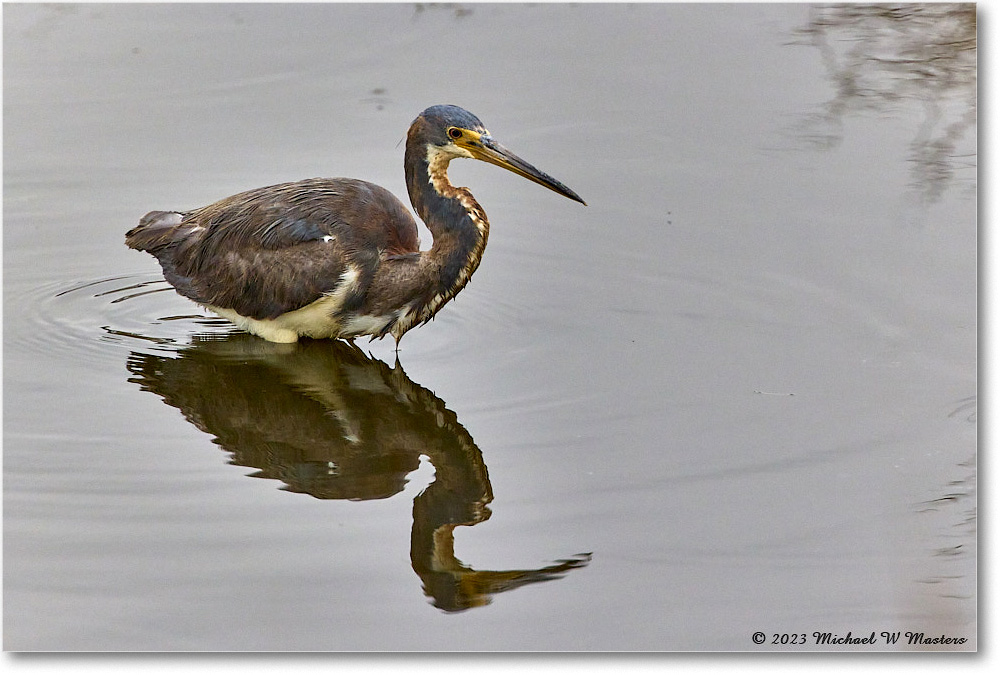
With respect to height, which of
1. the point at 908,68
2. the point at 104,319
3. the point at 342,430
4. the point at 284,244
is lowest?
the point at 342,430

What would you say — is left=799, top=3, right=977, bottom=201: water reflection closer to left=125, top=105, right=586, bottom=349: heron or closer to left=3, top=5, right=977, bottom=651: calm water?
left=3, top=5, right=977, bottom=651: calm water

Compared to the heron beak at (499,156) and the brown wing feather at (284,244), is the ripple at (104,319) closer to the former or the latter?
the brown wing feather at (284,244)

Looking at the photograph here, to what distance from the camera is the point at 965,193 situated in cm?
842

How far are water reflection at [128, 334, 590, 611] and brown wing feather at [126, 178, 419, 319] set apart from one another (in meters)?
0.36

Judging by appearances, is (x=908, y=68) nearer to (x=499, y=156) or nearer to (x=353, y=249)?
(x=499, y=156)

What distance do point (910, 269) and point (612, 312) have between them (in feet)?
5.85

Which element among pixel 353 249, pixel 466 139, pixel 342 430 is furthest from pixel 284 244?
pixel 342 430

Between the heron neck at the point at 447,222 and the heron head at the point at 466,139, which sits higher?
the heron head at the point at 466,139

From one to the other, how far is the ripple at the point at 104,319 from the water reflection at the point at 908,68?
448cm

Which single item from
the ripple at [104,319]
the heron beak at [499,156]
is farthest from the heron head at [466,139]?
the ripple at [104,319]

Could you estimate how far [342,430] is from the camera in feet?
22.0

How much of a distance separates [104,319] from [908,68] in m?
6.04

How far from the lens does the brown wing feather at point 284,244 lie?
7.35 meters

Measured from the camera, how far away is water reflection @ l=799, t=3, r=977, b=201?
30.0 feet
